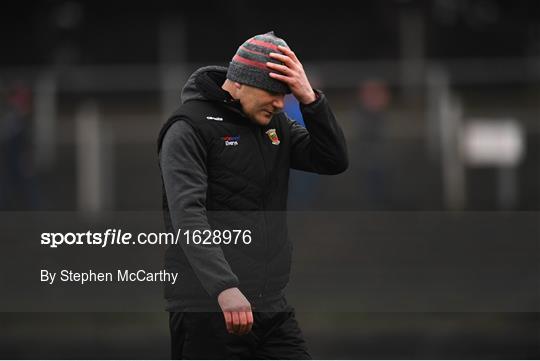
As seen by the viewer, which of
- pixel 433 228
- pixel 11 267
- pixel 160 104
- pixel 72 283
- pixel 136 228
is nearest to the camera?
pixel 72 283

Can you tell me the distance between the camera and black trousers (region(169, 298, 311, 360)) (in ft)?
16.7

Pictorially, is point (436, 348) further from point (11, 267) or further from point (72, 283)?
point (72, 283)

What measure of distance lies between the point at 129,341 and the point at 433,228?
10.5ft

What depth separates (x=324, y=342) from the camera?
446 inches

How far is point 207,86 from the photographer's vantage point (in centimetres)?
511

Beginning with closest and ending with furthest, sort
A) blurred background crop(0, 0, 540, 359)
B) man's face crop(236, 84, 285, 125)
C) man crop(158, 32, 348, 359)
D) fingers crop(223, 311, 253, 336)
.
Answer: fingers crop(223, 311, 253, 336)
man crop(158, 32, 348, 359)
man's face crop(236, 84, 285, 125)
blurred background crop(0, 0, 540, 359)

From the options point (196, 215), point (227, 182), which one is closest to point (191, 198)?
point (196, 215)

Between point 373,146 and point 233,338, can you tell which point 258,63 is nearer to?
point 233,338

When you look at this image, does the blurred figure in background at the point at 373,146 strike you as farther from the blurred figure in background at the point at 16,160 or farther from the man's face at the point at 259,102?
the man's face at the point at 259,102

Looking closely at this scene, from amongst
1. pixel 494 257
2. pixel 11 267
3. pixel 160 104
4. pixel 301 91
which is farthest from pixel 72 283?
pixel 160 104

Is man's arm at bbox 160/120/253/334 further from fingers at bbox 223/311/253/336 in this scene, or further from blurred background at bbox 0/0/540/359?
blurred background at bbox 0/0/540/359

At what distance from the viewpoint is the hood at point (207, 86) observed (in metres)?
5.09

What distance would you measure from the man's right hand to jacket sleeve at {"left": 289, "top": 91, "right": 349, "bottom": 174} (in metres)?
0.78

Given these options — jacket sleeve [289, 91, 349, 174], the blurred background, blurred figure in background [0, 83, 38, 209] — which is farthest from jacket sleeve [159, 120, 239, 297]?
blurred figure in background [0, 83, 38, 209]
